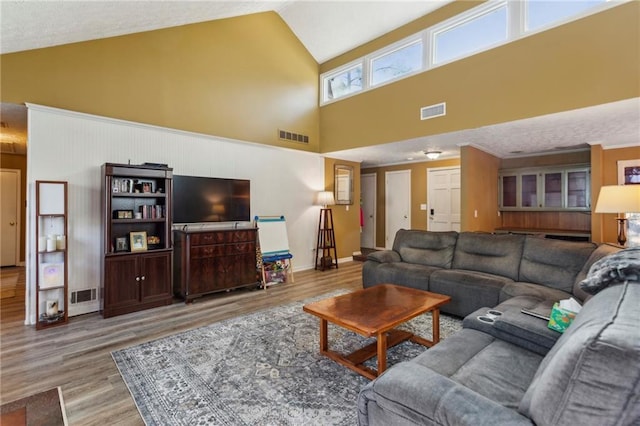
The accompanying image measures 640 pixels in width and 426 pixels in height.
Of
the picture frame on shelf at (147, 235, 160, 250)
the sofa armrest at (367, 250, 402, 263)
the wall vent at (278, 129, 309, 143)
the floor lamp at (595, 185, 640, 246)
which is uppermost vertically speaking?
the wall vent at (278, 129, 309, 143)

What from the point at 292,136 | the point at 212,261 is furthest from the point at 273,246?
the point at 292,136

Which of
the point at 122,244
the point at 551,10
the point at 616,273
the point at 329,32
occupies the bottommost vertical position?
the point at 122,244

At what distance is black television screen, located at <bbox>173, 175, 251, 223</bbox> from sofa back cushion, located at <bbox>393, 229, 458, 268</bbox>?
260 centimetres

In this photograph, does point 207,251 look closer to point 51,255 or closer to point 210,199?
point 210,199

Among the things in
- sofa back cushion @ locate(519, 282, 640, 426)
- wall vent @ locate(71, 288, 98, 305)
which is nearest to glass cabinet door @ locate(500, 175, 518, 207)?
sofa back cushion @ locate(519, 282, 640, 426)

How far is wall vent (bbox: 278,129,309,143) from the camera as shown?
5.92m

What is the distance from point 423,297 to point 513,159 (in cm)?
529

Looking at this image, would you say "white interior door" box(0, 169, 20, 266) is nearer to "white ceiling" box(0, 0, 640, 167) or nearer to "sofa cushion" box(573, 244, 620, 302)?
"white ceiling" box(0, 0, 640, 167)

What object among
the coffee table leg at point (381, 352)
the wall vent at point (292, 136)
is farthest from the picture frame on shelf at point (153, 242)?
the coffee table leg at point (381, 352)

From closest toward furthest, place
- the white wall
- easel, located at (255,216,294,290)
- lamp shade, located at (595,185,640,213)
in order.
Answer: lamp shade, located at (595,185,640,213)
the white wall
easel, located at (255,216,294,290)

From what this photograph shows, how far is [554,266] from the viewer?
3234 millimetres

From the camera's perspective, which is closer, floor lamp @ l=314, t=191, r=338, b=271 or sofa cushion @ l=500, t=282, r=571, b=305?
sofa cushion @ l=500, t=282, r=571, b=305

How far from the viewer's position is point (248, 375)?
238cm

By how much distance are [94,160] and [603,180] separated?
7793mm
